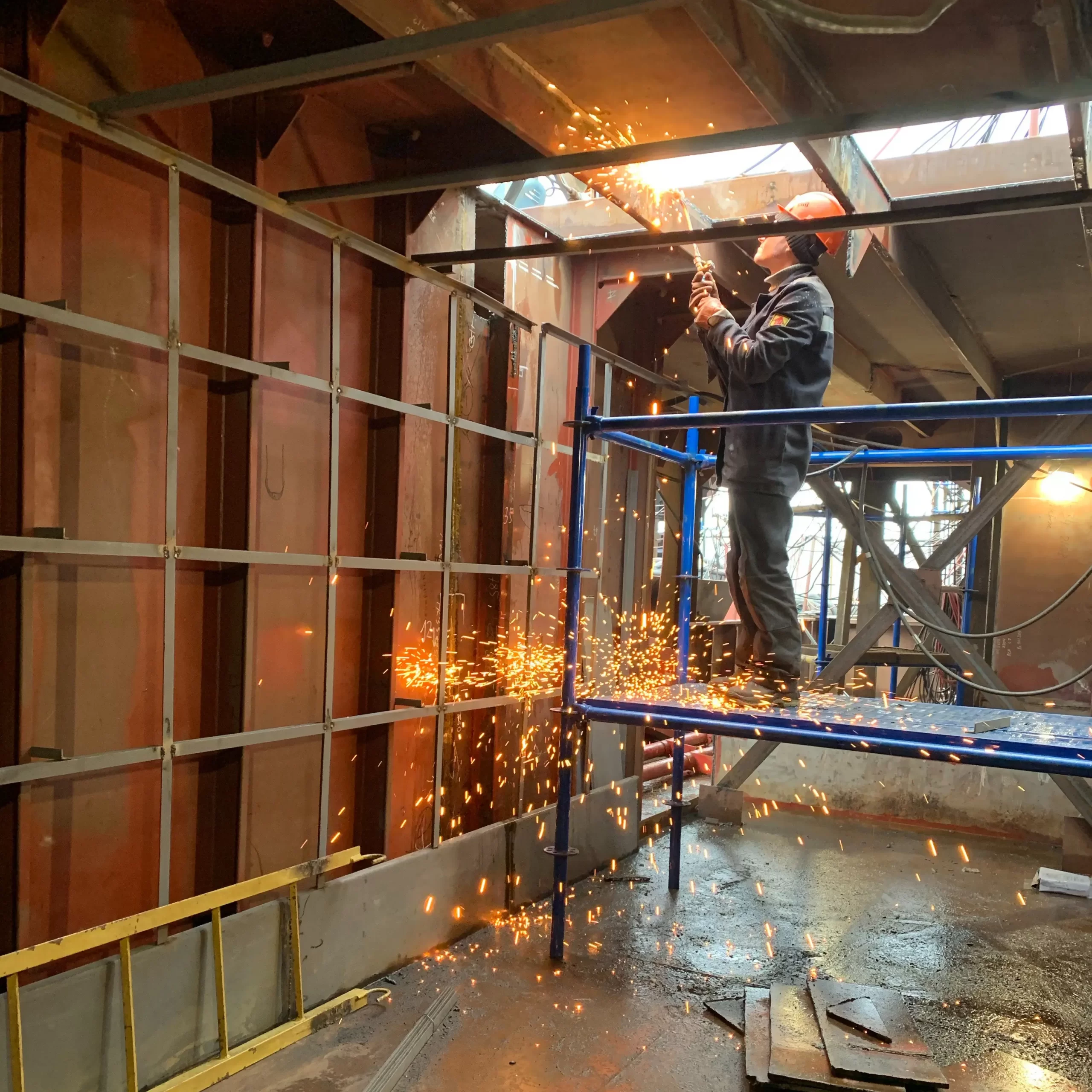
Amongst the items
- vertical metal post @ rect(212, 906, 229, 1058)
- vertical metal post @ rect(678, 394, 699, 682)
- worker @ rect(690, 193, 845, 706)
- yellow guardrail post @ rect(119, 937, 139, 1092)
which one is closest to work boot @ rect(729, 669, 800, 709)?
worker @ rect(690, 193, 845, 706)

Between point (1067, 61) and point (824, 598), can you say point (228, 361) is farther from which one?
point (824, 598)

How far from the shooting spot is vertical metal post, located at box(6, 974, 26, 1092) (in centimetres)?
221

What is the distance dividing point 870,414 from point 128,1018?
2912mm

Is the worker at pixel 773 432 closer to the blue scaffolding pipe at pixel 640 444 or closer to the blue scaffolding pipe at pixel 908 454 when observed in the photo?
the blue scaffolding pipe at pixel 908 454

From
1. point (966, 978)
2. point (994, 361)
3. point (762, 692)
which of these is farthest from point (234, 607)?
point (994, 361)

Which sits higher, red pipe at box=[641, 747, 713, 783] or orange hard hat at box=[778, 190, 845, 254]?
orange hard hat at box=[778, 190, 845, 254]

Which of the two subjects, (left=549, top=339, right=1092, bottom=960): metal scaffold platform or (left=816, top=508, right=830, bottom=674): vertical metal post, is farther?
(left=816, top=508, right=830, bottom=674): vertical metal post

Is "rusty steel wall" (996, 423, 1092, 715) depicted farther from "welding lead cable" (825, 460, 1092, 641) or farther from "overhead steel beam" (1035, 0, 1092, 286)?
"overhead steel beam" (1035, 0, 1092, 286)

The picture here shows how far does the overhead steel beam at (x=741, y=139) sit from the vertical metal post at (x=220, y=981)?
2317 mm

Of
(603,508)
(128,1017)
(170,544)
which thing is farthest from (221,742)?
(603,508)

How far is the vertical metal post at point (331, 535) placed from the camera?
10.9ft

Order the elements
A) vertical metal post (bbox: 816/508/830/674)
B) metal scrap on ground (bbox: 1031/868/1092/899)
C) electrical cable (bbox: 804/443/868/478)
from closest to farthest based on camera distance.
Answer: electrical cable (bbox: 804/443/868/478) < metal scrap on ground (bbox: 1031/868/1092/899) < vertical metal post (bbox: 816/508/830/674)

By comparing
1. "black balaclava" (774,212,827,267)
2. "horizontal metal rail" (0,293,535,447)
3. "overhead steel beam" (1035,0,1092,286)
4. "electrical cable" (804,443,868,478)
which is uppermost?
"overhead steel beam" (1035,0,1092,286)

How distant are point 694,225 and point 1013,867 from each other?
13.8 ft
